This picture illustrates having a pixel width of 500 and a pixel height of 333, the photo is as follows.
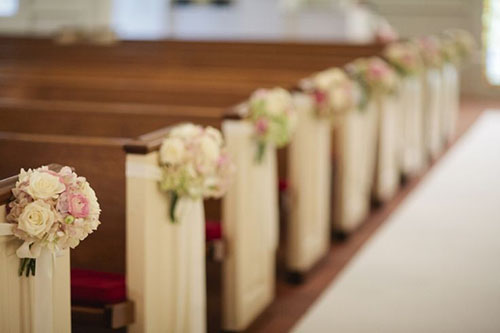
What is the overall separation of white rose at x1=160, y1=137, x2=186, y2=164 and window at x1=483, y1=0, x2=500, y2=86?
11606mm

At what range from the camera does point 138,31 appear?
38.6 feet

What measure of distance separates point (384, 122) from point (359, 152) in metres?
0.75

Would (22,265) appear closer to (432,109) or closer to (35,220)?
(35,220)

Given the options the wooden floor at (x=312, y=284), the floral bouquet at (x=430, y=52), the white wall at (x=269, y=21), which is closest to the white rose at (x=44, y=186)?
the wooden floor at (x=312, y=284)

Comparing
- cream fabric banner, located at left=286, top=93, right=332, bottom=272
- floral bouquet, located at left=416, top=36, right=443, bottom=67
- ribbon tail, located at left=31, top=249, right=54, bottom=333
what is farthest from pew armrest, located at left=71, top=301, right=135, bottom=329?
floral bouquet, located at left=416, top=36, right=443, bottom=67

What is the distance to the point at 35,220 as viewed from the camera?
2420 mm

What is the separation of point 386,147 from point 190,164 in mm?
3854

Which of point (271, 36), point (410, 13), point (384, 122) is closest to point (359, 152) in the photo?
point (384, 122)

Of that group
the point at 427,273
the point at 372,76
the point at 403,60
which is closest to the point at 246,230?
the point at 427,273

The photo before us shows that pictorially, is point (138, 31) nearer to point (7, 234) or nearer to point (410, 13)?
point (410, 13)

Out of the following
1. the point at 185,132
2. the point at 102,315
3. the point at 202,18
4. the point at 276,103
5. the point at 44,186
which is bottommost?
the point at 102,315

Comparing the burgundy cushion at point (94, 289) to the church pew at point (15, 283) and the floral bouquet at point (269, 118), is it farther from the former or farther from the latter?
the floral bouquet at point (269, 118)

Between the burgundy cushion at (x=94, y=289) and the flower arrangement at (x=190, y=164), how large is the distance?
0.36m

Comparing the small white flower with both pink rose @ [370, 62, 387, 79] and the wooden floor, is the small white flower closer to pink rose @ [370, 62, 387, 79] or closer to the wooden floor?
the wooden floor
